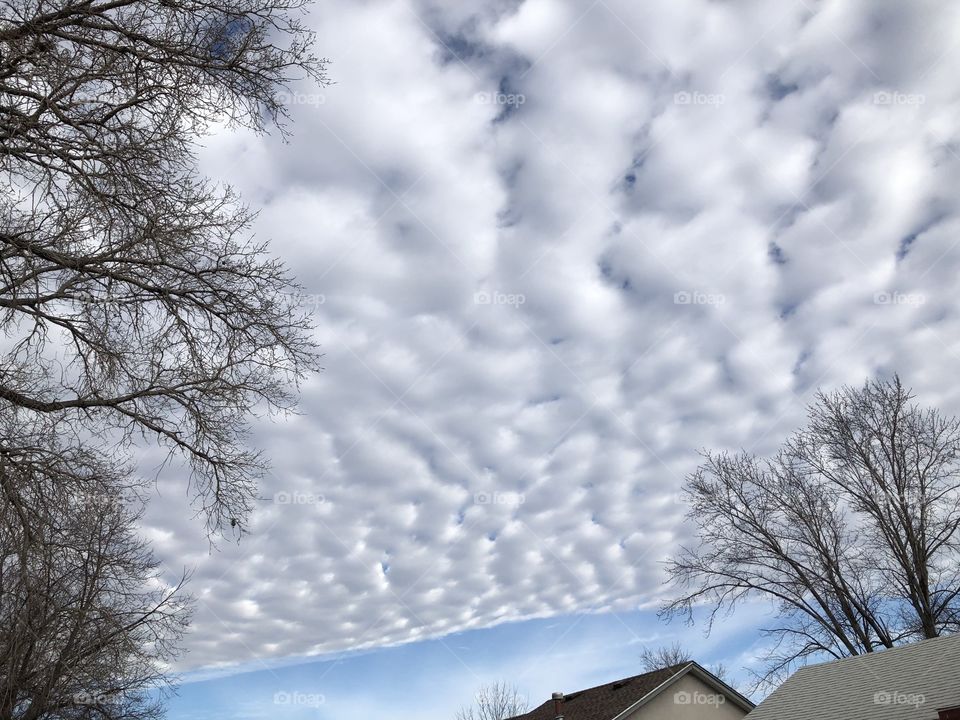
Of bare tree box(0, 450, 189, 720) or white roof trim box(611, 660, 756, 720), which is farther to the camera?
white roof trim box(611, 660, 756, 720)

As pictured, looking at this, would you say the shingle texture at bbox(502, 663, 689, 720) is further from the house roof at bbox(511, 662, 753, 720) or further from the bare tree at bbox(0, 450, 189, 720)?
the bare tree at bbox(0, 450, 189, 720)

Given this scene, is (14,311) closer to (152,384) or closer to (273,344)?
(152,384)

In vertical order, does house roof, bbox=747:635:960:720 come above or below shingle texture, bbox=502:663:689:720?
below

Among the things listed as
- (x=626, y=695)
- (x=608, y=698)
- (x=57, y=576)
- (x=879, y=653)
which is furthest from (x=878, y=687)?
(x=57, y=576)

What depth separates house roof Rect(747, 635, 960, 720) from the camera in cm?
1767

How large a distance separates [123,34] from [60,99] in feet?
3.44

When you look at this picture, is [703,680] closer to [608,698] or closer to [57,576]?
[608,698]

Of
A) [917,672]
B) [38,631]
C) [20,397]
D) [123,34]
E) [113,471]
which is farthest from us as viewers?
[917,672]

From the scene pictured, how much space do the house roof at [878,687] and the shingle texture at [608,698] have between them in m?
4.05

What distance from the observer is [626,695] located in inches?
1029

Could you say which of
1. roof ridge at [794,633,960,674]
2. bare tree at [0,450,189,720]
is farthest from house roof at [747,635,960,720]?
bare tree at [0,450,189,720]

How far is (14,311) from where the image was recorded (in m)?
7.73

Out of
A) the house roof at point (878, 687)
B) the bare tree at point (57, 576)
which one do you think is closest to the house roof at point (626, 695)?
the house roof at point (878, 687)

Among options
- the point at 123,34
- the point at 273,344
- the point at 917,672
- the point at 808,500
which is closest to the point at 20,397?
the point at 273,344
